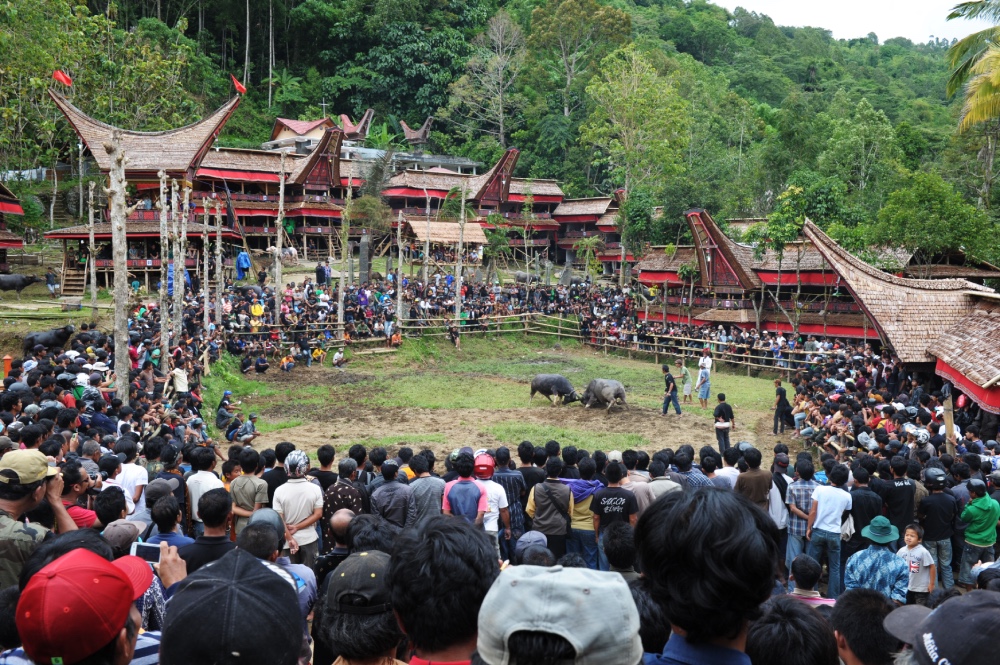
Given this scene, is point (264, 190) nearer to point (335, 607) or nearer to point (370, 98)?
point (370, 98)

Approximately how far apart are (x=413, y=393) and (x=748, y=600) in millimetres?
18448

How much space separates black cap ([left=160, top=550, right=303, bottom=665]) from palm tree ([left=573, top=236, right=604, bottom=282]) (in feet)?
123

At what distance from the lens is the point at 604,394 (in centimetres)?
1911

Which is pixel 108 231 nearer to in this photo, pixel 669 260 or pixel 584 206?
pixel 669 260

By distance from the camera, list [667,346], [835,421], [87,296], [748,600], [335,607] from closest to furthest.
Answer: [748,600]
[335,607]
[835,421]
[87,296]
[667,346]

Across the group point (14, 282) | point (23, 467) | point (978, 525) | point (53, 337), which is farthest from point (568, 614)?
point (14, 282)

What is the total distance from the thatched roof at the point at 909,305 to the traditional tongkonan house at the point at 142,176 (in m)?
21.6

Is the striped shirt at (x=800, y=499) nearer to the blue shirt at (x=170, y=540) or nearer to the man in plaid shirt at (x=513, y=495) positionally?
the man in plaid shirt at (x=513, y=495)

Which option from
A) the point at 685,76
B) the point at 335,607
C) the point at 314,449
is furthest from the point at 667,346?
the point at 685,76

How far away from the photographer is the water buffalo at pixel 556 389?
20.0m

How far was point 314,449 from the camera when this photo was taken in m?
15.0

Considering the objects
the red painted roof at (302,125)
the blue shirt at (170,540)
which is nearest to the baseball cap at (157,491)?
the blue shirt at (170,540)

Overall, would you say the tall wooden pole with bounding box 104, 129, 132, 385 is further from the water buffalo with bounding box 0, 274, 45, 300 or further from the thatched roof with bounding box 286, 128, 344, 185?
the thatched roof with bounding box 286, 128, 344, 185

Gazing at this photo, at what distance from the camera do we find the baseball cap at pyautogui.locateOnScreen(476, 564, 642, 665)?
6.86 ft
